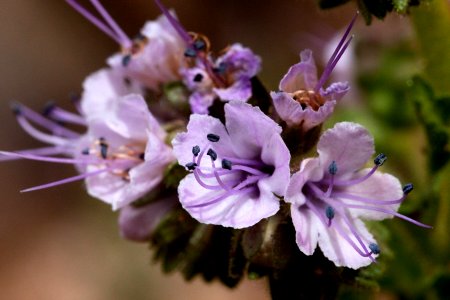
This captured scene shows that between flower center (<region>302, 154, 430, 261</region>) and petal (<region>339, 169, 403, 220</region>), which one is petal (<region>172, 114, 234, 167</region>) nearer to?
flower center (<region>302, 154, 430, 261</region>)

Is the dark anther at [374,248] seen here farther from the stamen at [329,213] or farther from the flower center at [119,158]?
the flower center at [119,158]

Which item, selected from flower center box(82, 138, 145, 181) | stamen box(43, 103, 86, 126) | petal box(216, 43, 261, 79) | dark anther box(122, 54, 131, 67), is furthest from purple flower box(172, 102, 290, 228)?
stamen box(43, 103, 86, 126)

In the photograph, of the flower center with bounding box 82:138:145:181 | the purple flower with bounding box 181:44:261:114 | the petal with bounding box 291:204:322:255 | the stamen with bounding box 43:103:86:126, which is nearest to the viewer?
the petal with bounding box 291:204:322:255

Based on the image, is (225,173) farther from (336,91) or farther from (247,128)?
(336,91)

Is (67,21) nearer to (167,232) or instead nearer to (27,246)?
(27,246)

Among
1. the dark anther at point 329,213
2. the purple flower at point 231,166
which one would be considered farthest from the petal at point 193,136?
the dark anther at point 329,213

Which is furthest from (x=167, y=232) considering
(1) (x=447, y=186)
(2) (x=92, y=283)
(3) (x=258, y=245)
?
(2) (x=92, y=283)
